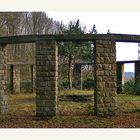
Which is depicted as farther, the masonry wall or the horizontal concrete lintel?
the masonry wall

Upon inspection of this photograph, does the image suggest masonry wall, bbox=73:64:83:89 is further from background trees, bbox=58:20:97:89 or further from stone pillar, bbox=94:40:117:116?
stone pillar, bbox=94:40:117:116

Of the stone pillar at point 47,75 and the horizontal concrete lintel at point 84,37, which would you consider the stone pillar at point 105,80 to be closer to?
the horizontal concrete lintel at point 84,37

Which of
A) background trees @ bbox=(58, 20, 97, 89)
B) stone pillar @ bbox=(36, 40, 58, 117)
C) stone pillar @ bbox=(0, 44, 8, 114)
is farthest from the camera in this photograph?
background trees @ bbox=(58, 20, 97, 89)

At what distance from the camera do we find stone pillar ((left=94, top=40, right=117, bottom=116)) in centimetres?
1372

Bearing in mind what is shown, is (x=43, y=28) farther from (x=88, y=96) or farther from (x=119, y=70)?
(x=88, y=96)

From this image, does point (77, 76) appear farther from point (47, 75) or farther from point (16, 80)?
point (47, 75)

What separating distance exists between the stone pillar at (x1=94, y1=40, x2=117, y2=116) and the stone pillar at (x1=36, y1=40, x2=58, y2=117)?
58.0 inches

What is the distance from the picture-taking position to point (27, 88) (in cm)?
2975

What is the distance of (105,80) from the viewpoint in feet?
45.1

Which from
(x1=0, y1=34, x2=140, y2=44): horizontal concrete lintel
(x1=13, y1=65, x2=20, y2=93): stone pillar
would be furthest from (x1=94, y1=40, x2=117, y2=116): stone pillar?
(x1=13, y1=65, x2=20, y2=93): stone pillar

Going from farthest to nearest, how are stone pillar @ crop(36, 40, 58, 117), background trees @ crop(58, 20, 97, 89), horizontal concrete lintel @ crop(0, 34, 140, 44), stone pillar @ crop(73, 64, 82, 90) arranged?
stone pillar @ crop(73, 64, 82, 90) → background trees @ crop(58, 20, 97, 89) → stone pillar @ crop(36, 40, 58, 117) → horizontal concrete lintel @ crop(0, 34, 140, 44)

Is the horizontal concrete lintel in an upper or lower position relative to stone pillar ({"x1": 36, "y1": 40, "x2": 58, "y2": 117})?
upper

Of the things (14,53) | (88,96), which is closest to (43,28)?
(14,53)

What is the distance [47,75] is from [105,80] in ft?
6.71
